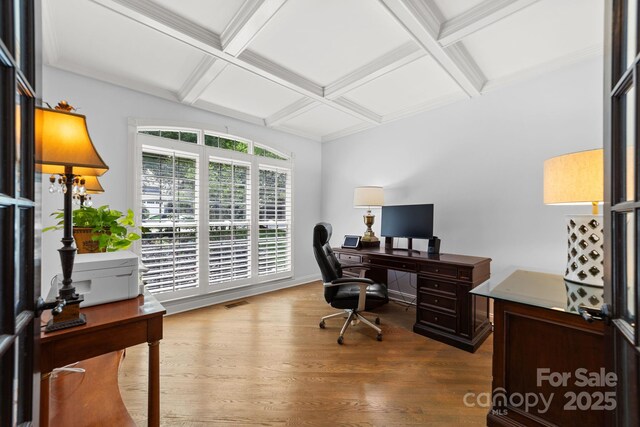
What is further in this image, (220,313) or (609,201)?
(220,313)

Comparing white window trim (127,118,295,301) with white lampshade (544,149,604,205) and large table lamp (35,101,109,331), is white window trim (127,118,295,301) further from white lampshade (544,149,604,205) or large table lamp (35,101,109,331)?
white lampshade (544,149,604,205)

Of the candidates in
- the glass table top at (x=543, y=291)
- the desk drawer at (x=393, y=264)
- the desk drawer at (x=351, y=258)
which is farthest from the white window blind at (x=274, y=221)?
the glass table top at (x=543, y=291)

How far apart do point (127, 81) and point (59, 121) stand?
231 centimetres

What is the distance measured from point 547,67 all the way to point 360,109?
76.6 inches

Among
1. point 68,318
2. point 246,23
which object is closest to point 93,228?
point 68,318

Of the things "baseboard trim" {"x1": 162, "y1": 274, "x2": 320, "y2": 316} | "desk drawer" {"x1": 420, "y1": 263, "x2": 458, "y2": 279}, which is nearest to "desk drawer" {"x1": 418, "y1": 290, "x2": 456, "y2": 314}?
"desk drawer" {"x1": 420, "y1": 263, "x2": 458, "y2": 279}

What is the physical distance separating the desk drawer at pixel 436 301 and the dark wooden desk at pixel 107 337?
2.36 meters

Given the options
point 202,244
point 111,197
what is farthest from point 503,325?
point 111,197

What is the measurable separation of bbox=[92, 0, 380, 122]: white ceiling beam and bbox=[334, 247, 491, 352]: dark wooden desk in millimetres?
2226

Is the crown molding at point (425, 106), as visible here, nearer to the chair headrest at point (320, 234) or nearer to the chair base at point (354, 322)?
the chair headrest at point (320, 234)

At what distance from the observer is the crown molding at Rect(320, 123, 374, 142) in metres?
Answer: 4.07

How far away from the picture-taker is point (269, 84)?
2877mm

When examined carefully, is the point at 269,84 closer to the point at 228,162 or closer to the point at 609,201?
the point at 228,162

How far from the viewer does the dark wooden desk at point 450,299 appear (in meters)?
2.36
